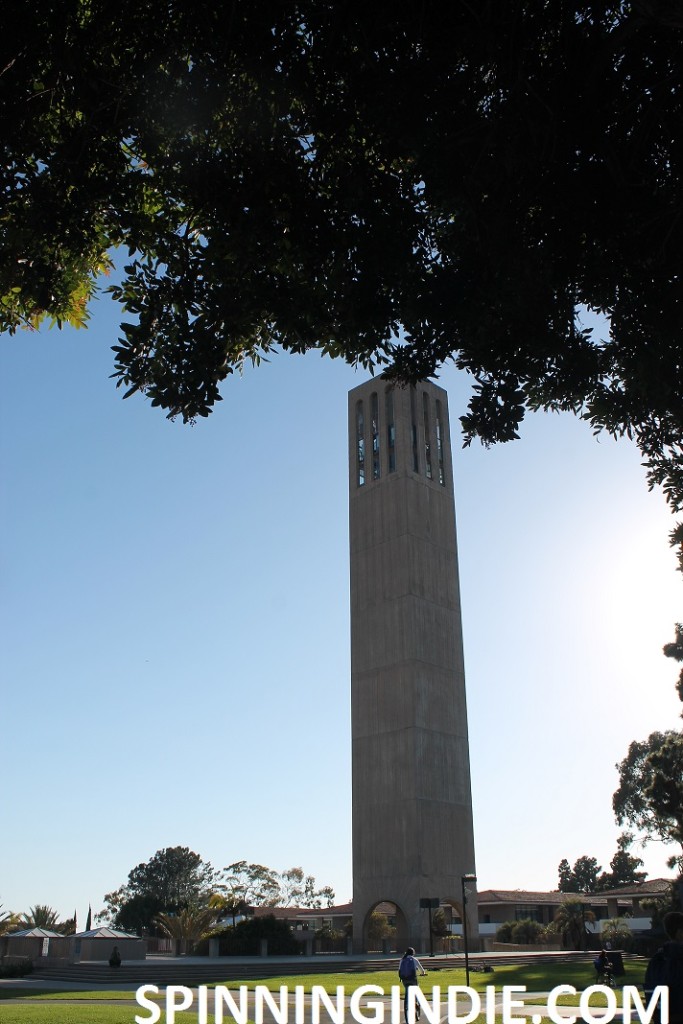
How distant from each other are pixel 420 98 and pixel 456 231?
1.12 metres

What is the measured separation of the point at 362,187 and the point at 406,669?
3942cm

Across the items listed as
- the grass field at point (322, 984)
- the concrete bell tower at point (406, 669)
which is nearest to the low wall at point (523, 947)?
the concrete bell tower at point (406, 669)

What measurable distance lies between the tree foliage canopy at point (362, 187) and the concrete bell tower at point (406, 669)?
1442 inches

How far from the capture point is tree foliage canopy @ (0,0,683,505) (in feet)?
25.0

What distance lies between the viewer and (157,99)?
7.79 metres

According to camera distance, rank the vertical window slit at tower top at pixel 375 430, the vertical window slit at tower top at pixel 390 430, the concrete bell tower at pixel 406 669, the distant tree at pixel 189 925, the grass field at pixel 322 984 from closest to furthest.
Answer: the grass field at pixel 322 984, the concrete bell tower at pixel 406 669, the distant tree at pixel 189 925, the vertical window slit at tower top at pixel 390 430, the vertical window slit at tower top at pixel 375 430

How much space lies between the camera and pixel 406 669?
45.9 meters

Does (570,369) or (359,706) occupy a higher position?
(359,706)

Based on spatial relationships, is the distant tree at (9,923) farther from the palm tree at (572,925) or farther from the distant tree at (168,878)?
the distant tree at (168,878)

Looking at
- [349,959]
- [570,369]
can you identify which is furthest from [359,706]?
[570,369]

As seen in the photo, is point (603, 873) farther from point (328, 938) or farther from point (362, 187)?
point (362, 187)

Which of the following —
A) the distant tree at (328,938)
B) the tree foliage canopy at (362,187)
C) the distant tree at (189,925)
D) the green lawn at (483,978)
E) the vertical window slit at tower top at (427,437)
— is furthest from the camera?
the vertical window slit at tower top at (427,437)

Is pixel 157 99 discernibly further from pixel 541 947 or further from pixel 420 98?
pixel 541 947

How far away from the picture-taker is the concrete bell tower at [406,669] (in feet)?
142
